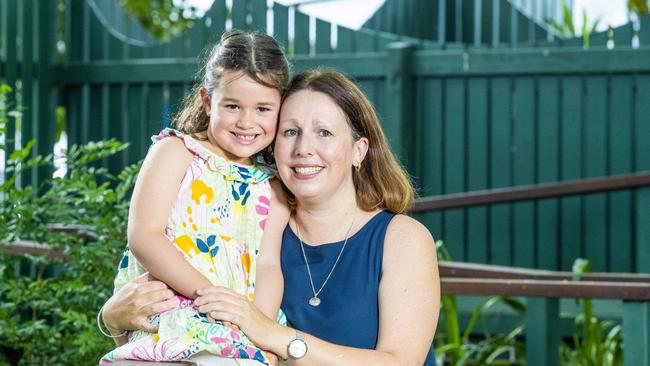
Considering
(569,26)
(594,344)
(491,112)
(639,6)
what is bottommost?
(594,344)

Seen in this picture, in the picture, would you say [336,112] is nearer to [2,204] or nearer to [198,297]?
[198,297]

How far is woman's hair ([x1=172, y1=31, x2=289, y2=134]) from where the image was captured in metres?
2.33

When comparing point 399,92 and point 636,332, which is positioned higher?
point 399,92

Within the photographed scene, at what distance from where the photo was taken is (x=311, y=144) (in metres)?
2.32

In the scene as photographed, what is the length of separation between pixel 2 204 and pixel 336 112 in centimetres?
139

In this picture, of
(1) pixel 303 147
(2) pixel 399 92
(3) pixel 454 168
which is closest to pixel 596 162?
(3) pixel 454 168

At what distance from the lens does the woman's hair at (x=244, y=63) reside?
7.66ft

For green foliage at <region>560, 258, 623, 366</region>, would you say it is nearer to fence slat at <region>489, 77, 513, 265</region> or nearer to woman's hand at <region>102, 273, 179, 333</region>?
fence slat at <region>489, 77, 513, 265</region>

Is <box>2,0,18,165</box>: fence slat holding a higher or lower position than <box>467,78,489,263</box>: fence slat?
higher

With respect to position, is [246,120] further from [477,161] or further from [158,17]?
[158,17]

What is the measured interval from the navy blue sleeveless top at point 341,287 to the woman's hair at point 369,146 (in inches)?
1.7

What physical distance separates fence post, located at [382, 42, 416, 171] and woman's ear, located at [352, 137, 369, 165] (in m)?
3.12

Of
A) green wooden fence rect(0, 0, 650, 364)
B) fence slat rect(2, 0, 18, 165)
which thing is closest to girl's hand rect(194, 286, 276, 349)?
green wooden fence rect(0, 0, 650, 364)

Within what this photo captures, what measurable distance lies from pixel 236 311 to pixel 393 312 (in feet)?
1.19
